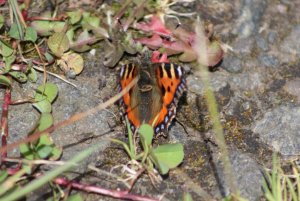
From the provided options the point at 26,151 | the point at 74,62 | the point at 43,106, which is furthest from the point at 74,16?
the point at 26,151

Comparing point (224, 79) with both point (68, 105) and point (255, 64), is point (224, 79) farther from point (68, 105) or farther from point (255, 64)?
point (68, 105)

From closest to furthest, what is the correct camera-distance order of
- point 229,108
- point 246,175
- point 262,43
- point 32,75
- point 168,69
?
point 246,175
point 168,69
point 32,75
point 229,108
point 262,43

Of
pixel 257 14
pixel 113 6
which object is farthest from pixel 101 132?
pixel 257 14

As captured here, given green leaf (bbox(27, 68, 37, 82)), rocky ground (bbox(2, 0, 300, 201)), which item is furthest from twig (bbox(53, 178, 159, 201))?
green leaf (bbox(27, 68, 37, 82))

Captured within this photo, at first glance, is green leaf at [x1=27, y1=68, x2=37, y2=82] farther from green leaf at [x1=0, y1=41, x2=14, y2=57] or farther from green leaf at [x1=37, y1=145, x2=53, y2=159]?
green leaf at [x1=37, y1=145, x2=53, y2=159]

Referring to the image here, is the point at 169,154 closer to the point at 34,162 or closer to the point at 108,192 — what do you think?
the point at 108,192
